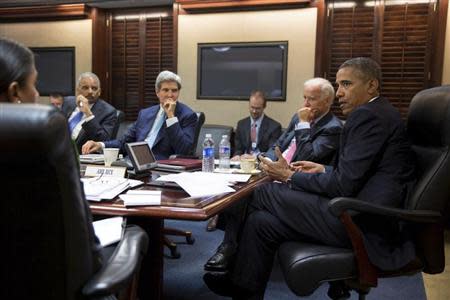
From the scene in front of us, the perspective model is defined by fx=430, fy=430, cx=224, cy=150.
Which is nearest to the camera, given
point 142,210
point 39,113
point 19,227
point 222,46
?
point 39,113

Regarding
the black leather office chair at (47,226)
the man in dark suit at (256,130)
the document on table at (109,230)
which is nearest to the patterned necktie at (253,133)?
the man in dark suit at (256,130)

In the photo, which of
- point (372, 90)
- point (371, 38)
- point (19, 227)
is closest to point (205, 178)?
point (372, 90)

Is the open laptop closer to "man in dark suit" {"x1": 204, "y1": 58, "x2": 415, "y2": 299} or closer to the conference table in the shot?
the conference table

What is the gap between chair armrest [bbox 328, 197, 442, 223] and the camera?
1543 millimetres

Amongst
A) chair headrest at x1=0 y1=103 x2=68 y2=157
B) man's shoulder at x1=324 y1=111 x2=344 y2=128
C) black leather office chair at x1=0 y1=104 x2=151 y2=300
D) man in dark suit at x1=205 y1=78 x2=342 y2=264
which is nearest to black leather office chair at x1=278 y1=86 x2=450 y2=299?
man in dark suit at x1=205 y1=78 x2=342 y2=264

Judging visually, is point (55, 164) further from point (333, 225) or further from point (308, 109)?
point (308, 109)

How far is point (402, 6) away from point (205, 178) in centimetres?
328

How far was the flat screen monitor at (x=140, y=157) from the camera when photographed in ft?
6.41

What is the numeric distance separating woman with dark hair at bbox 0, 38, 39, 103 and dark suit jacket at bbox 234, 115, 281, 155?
11.1 feet

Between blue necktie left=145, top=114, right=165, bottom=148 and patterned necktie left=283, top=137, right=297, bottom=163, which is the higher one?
blue necktie left=145, top=114, right=165, bottom=148

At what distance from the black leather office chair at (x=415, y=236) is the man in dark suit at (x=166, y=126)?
1.35 meters

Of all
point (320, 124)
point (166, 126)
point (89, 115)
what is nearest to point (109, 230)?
point (320, 124)

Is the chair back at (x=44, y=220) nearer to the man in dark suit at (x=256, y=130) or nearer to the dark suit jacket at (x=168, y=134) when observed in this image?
the dark suit jacket at (x=168, y=134)

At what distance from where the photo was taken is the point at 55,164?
78 cm
